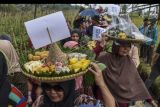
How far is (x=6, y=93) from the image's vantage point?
13.2 feet

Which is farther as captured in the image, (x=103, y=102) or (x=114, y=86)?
(x=114, y=86)

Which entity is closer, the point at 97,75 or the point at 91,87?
the point at 97,75

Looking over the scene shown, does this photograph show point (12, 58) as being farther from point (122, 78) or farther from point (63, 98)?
point (63, 98)

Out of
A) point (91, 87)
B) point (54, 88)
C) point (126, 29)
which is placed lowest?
point (91, 87)

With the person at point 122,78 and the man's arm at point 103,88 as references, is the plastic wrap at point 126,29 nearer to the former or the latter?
the person at point 122,78

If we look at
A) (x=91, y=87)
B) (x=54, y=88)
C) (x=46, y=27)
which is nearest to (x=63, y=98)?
(x=54, y=88)

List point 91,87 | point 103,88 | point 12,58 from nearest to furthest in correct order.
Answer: point 103,88 < point 91,87 < point 12,58

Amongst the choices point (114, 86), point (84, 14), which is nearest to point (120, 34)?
point (114, 86)

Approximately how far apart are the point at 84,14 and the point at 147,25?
156 inches

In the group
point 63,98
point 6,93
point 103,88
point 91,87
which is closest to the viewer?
point 63,98

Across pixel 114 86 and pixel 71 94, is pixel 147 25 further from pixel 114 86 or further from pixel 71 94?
pixel 71 94

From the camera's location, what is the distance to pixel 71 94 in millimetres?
3889

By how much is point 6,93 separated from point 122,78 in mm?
1972

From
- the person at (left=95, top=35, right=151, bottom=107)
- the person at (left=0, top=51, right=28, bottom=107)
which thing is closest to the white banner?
the person at (left=0, top=51, right=28, bottom=107)
